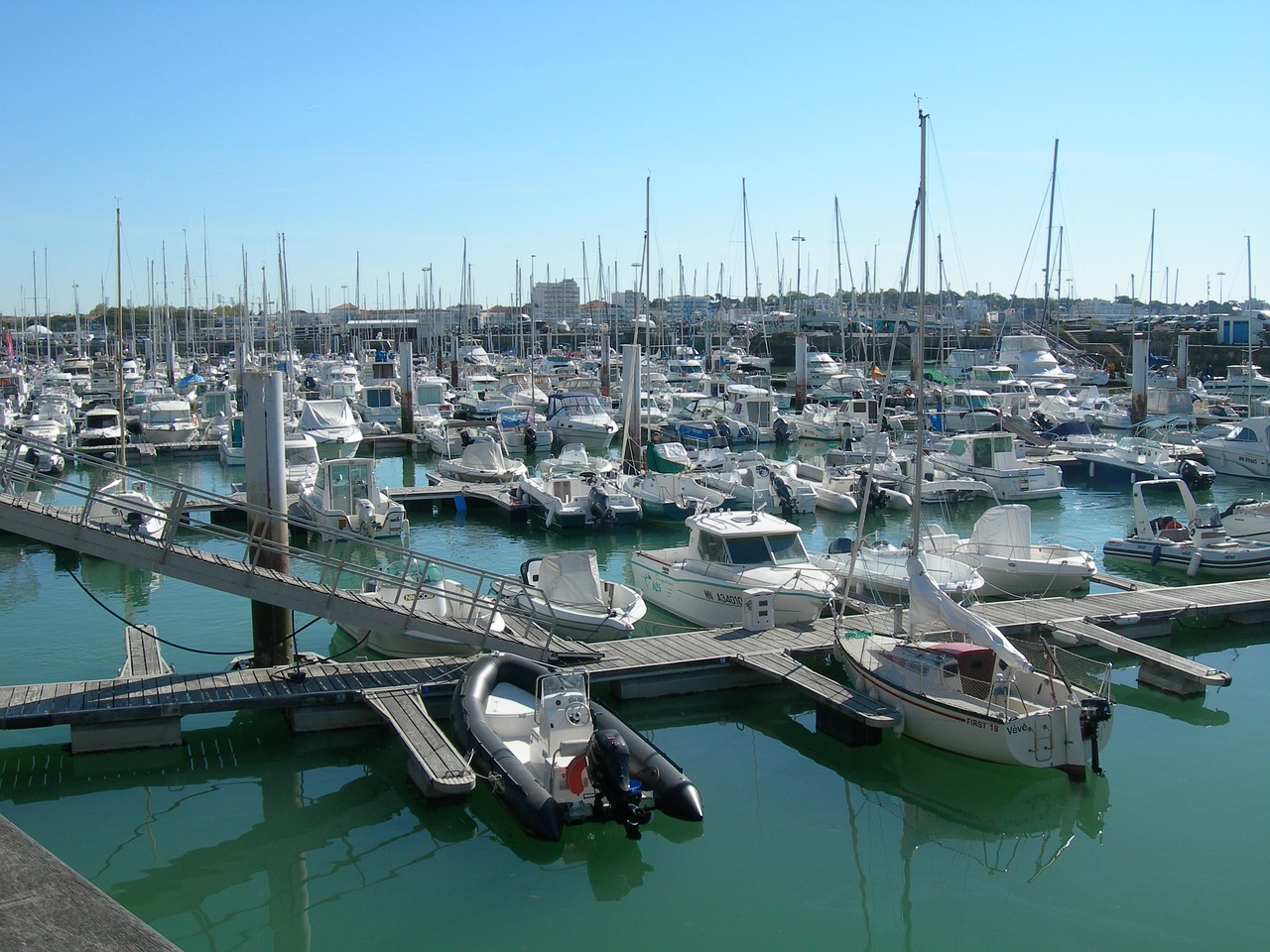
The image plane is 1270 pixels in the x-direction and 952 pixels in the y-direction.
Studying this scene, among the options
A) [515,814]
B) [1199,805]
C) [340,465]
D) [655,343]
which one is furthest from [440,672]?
[655,343]

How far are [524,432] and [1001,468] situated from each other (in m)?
22.0

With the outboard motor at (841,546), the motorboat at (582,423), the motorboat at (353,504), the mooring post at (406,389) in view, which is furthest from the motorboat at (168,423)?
the outboard motor at (841,546)

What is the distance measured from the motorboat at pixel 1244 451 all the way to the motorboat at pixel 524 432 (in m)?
26.7

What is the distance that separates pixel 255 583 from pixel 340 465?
50.5ft

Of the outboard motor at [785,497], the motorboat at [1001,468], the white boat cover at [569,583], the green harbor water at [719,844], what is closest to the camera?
the green harbor water at [719,844]

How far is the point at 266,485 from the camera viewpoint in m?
17.5

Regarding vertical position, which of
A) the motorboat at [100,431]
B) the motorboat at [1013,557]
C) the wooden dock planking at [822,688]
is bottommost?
the wooden dock planking at [822,688]

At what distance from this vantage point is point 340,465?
101 ft

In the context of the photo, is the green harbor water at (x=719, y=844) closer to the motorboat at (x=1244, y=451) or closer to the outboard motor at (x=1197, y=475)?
Result: the outboard motor at (x=1197, y=475)

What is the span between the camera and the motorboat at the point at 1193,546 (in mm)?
25688

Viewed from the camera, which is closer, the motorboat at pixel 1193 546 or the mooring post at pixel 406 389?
the motorboat at pixel 1193 546

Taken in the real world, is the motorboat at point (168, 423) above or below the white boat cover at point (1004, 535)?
above

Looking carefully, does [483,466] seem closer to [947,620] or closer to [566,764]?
[947,620]

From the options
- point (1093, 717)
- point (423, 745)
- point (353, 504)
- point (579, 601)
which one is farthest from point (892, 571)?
point (353, 504)
